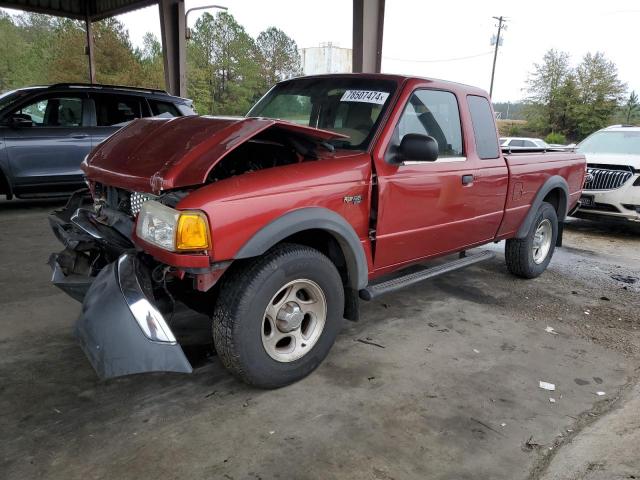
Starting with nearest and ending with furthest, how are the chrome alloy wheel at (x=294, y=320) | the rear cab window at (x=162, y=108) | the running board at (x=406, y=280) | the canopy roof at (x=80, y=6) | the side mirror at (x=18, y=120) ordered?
the chrome alloy wheel at (x=294, y=320) < the running board at (x=406, y=280) < the side mirror at (x=18, y=120) < the rear cab window at (x=162, y=108) < the canopy roof at (x=80, y=6)

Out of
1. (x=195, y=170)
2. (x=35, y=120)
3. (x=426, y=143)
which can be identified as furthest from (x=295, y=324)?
(x=35, y=120)

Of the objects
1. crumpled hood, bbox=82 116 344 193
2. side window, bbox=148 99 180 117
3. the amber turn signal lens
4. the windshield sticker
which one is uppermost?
side window, bbox=148 99 180 117

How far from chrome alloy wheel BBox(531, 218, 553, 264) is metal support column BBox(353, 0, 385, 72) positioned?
560cm

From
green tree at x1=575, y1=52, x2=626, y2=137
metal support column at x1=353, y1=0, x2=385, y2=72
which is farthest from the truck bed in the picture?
green tree at x1=575, y1=52, x2=626, y2=137

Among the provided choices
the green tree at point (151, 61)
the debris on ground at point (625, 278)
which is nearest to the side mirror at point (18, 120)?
the debris on ground at point (625, 278)

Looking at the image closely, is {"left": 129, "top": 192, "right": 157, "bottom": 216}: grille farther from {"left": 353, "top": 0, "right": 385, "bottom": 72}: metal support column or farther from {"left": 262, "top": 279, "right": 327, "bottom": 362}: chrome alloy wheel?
{"left": 353, "top": 0, "right": 385, "bottom": 72}: metal support column

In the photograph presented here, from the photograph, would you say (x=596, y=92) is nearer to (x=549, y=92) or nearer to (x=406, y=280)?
(x=549, y=92)

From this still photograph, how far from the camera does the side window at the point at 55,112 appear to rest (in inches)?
287

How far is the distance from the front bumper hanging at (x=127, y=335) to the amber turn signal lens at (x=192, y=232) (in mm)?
323

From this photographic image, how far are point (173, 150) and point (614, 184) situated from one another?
7403mm

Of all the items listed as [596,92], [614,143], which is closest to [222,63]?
[596,92]

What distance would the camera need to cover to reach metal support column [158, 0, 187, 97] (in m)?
15.2

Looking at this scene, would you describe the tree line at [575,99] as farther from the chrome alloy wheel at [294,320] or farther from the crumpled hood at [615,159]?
the chrome alloy wheel at [294,320]

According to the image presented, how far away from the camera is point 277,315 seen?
2893 millimetres
